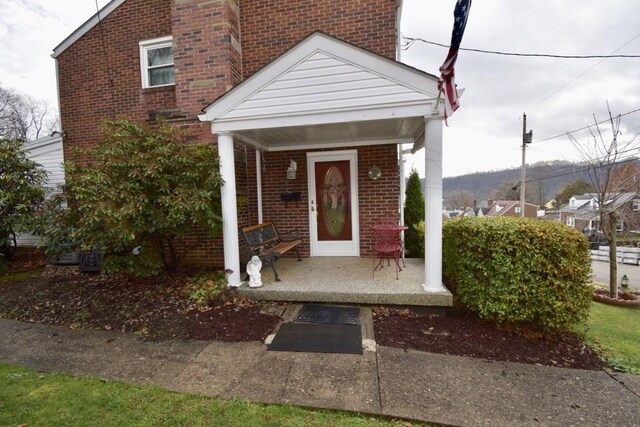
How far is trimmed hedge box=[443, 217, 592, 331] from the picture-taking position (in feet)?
10.8

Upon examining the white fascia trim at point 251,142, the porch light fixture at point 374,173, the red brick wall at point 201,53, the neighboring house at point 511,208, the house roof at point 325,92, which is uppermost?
the red brick wall at point 201,53

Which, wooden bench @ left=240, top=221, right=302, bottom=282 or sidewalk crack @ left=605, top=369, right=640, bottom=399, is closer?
sidewalk crack @ left=605, top=369, right=640, bottom=399

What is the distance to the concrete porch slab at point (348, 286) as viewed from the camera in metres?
3.94

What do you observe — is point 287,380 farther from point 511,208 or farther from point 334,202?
point 511,208

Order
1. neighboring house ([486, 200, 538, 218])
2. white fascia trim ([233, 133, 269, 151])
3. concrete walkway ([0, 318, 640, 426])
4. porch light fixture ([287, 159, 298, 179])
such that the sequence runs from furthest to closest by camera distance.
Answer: neighboring house ([486, 200, 538, 218]), porch light fixture ([287, 159, 298, 179]), white fascia trim ([233, 133, 269, 151]), concrete walkway ([0, 318, 640, 426])

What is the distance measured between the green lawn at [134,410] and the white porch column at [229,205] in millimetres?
2176

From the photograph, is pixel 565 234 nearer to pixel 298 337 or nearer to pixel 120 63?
pixel 298 337

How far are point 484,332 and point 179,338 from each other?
3.89m

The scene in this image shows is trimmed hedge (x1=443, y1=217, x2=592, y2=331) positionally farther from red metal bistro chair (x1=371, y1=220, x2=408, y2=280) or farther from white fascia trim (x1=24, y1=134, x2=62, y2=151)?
white fascia trim (x1=24, y1=134, x2=62, y2=151)

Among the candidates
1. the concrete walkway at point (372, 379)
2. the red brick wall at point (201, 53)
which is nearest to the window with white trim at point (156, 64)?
the red brick wall at point (201, 53)

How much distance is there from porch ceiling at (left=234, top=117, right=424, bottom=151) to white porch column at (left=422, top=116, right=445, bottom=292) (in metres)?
0.75

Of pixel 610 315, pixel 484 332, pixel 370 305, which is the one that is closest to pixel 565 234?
pixel 484 332

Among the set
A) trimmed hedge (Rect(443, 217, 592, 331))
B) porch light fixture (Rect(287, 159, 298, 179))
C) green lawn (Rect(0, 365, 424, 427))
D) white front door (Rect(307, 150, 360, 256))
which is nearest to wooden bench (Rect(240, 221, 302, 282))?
white front door (Rect(307, 150, 360, 256))

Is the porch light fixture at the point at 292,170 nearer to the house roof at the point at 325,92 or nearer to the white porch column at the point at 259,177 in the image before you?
the white porch column at the point at 259,177
